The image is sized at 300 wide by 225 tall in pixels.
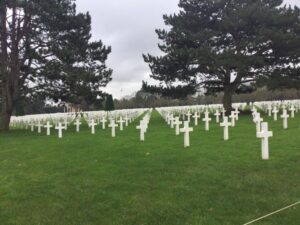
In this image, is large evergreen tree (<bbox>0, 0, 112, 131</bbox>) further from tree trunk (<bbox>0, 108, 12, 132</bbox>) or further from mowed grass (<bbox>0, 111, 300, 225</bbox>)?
mowed grass (<bbox>0, 111, 300, 225</bbox>)

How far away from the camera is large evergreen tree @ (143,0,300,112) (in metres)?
25.0

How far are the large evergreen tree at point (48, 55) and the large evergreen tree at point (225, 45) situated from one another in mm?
5191

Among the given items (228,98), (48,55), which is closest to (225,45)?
(228,98)

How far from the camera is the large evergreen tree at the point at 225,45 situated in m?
25.0

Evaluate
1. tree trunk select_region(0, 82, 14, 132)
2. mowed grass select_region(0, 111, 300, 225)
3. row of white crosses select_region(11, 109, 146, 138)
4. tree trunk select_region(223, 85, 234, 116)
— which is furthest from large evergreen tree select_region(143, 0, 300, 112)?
mowed grass select_region(0, 111, 300, 225)

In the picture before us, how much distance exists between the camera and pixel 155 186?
22.8ft

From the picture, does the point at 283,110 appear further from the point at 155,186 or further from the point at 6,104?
the point at 6,104

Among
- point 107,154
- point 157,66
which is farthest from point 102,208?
point 157,66

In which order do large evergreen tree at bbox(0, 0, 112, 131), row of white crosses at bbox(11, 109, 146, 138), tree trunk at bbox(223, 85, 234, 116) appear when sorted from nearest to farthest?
row of white crosses at bbox(11, 109, 146, 138) < large evergreen tree at bbox(0, 0, 112, 131) < tree trunk at bbox(223, 85, 234, 116)

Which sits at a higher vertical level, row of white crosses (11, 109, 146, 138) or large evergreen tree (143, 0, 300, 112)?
large evergreen tree (143, 0, 300, 112)

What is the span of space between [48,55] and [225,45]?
37.3 feet

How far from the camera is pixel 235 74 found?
93.4 ft

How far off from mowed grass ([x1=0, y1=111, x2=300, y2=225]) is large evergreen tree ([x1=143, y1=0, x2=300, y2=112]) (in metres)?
14.9

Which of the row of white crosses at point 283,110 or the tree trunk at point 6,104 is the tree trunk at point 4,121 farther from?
the row of white crosses at point 283,110
